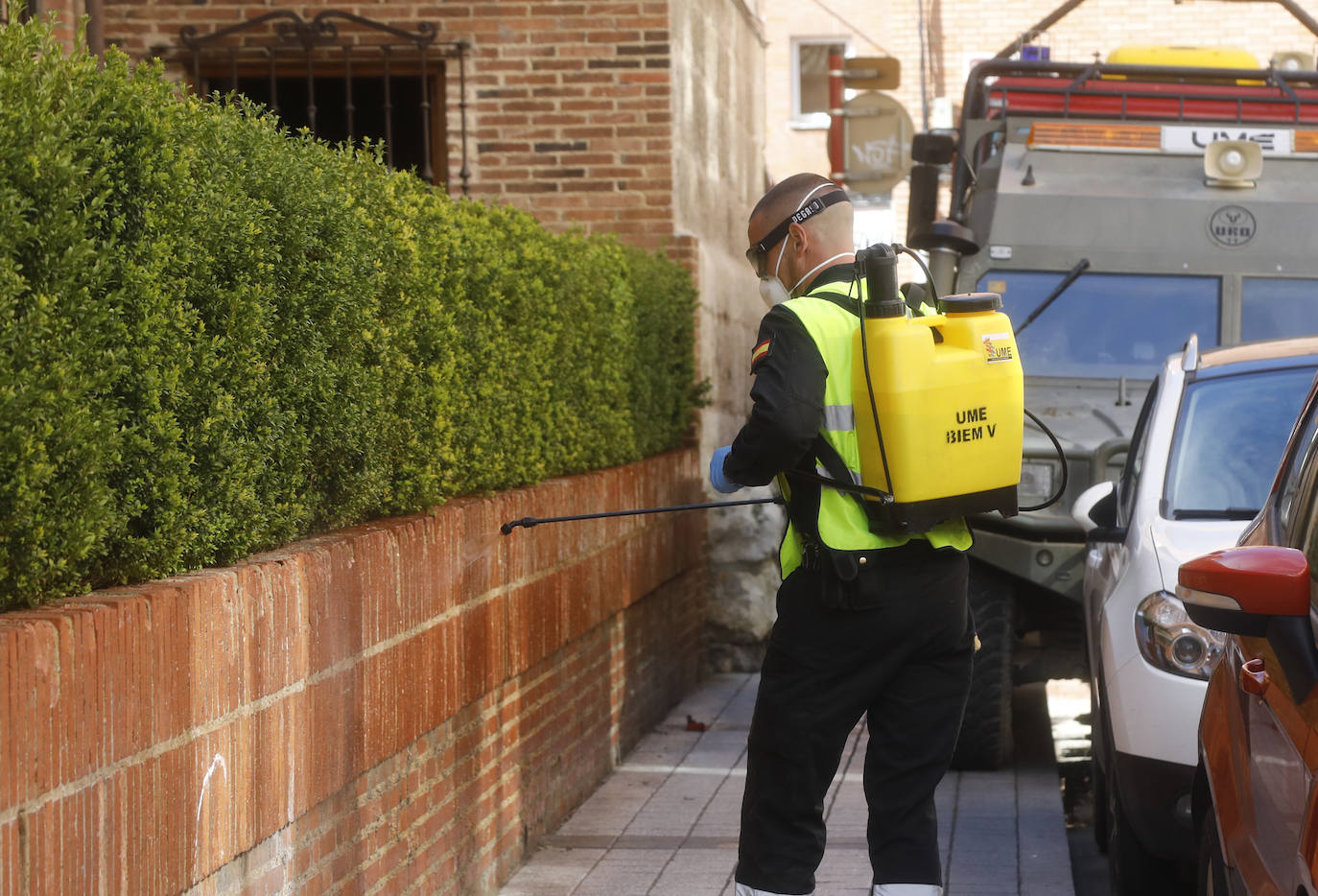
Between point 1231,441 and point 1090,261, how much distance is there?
9.29 ft

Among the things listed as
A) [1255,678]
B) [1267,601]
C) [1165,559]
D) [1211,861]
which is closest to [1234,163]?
[1165,559]

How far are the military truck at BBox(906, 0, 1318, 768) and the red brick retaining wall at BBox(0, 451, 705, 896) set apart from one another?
181 cm

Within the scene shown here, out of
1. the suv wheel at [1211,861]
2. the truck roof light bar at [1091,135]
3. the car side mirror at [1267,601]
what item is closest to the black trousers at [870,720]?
the suv wheel at [1211,861]

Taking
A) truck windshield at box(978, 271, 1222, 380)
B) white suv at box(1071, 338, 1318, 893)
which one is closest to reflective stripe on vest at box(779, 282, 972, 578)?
white suv at box(1071, 338, 1318, 893)

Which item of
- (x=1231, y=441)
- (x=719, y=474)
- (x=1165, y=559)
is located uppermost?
(x=719, y=474)

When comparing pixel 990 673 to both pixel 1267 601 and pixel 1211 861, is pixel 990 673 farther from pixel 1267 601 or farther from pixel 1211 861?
pixel 1267 601

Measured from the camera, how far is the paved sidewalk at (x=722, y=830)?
5.96 meters

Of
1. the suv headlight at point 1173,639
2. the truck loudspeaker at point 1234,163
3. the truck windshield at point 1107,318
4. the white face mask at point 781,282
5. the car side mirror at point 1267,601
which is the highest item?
the truck loudspeaker at point 1234,163

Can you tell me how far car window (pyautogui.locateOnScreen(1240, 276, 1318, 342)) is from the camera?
347 inches

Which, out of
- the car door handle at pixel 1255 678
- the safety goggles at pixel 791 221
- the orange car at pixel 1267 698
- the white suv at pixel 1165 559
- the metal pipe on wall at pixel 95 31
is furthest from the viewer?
the metal pipe on wall at pixel 95 31

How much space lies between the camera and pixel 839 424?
4.14 metres

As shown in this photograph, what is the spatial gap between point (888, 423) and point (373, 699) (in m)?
1.55

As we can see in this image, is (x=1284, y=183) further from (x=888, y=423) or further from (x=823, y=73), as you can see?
(x=823, y=73)

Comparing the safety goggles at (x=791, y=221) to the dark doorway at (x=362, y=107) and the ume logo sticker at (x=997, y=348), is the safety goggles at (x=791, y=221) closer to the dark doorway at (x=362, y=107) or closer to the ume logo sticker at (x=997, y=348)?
the ume logo sticker at (x=997, y=348)
